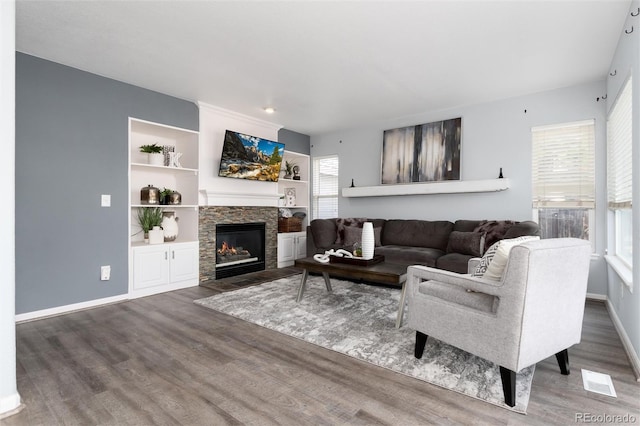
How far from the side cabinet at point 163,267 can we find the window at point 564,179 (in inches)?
186

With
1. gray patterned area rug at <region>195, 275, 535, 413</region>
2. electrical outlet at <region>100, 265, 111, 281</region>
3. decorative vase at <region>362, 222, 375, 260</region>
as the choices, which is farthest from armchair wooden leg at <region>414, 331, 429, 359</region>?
electrical outlet at <region>100, 265, 111, 281</region>

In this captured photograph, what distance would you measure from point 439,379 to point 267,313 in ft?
5.93

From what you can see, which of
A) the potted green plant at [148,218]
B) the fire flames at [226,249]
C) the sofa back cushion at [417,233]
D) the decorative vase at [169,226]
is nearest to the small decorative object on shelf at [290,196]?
the fire flames at [226,249]

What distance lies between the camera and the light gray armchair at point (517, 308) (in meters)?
1.73

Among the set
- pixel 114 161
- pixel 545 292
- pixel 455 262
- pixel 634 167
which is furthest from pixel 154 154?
pixel 634 167

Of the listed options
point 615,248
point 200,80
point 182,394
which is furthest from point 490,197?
point 182,394

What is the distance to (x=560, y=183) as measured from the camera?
4113mm

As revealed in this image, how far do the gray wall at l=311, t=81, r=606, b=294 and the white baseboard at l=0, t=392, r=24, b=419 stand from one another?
16.2 ft

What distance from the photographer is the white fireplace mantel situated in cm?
479

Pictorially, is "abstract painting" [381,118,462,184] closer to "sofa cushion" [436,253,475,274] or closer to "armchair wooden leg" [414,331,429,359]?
"sofa cushion" [436,253,475,274]

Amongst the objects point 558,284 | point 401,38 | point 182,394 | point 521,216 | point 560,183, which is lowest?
point 182,394

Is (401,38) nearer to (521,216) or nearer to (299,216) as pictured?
(521,216)

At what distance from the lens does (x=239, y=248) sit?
5.51 m

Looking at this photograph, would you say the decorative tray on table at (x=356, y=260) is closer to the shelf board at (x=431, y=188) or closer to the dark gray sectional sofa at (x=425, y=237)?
the dark gray sectional sofa at (x=425, y=237)
